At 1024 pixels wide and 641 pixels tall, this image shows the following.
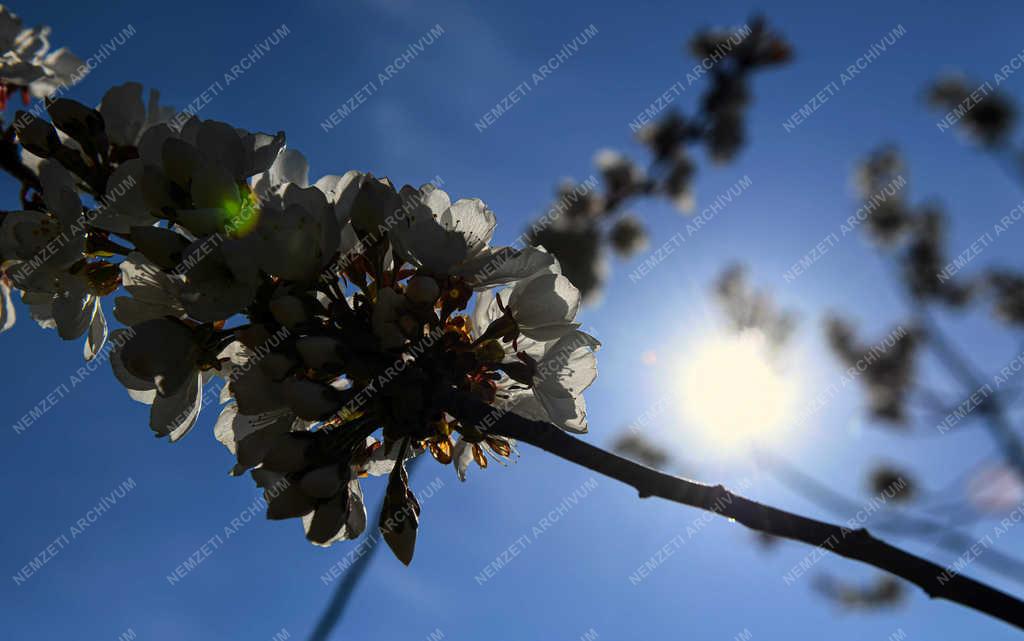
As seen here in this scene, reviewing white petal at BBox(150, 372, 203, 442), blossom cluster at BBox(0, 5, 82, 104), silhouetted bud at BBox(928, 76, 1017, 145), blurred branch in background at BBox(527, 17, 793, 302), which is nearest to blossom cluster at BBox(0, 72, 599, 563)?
white petal at BBox(150, 372, 203, 442)

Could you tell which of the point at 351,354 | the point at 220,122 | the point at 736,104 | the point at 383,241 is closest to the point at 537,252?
the point at 383,241

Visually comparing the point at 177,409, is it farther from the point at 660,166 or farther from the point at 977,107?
the point at 977,107

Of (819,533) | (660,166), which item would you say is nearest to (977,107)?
(660,166)

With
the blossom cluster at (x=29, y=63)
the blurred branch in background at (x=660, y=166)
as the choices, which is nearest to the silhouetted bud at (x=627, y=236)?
the blurred branch in background at (x=660, y=166)

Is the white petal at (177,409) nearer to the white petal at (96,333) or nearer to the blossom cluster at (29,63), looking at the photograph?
the white petal at (96,333)

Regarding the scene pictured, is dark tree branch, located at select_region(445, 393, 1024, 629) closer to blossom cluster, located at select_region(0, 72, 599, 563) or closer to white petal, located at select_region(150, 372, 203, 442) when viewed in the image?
blossom cluster, located at select_region(0, 72, 599, 563)

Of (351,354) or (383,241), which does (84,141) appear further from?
(351,354)
